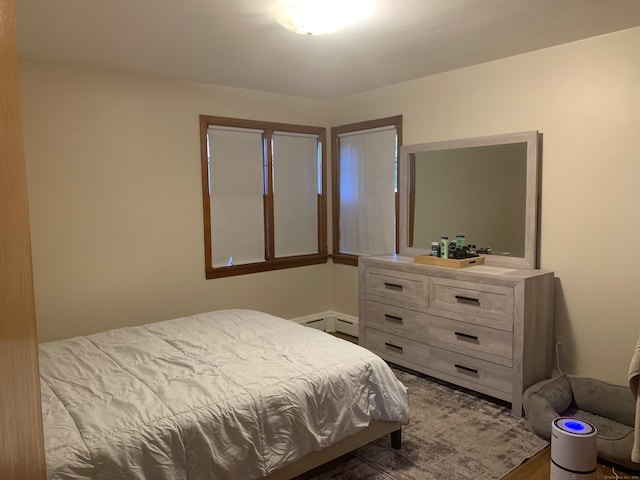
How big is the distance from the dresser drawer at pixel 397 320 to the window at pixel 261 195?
3.61ft

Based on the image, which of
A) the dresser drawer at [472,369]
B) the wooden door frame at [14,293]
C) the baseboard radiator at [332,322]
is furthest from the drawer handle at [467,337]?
the wooden door frame at [14,293]

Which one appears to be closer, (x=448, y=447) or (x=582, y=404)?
(x=448, y=447)

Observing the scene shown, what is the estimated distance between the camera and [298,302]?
4664 millimetres

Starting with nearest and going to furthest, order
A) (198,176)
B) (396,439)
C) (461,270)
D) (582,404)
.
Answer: (396,439)
(582,404)
(461,270)
(198,176)

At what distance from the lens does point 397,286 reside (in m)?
3.63

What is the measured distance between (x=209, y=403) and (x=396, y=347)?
2.09 m

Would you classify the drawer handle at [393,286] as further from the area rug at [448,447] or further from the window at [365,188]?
the area rug at [448,447]

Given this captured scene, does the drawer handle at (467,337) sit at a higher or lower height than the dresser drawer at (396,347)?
higher

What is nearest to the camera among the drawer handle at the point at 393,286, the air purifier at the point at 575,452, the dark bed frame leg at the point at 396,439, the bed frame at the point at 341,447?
the air purifier at the point at 575,452

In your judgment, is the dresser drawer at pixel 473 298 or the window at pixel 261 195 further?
the window at pixel 261 195

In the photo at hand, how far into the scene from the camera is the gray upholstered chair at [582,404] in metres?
2.64

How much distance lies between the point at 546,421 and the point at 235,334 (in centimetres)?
187

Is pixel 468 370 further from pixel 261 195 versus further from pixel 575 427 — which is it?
pixel 261 195

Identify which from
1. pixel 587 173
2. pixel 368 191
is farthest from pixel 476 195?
pixel 368 191
